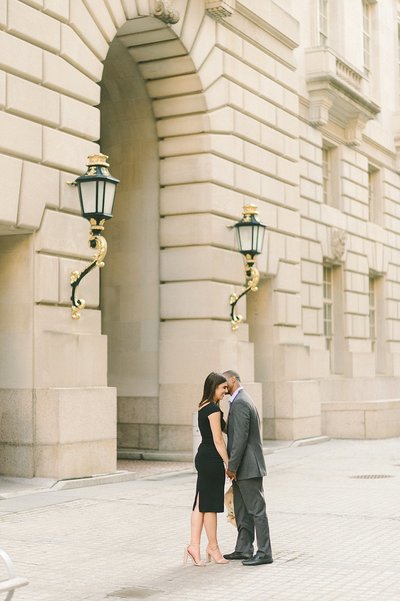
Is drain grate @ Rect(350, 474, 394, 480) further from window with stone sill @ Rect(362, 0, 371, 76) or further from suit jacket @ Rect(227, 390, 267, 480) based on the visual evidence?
window with stone sill @ Rect(362, 0, 371, 76)

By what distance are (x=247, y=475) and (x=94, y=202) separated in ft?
21.2

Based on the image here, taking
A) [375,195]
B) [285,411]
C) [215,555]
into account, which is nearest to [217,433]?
[215,555]

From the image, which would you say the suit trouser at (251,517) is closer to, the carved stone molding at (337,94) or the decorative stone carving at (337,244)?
the carved stone molding at (337,94)

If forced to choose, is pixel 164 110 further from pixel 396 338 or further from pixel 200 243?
pixel 396 338

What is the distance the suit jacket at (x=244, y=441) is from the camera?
9.13 metres

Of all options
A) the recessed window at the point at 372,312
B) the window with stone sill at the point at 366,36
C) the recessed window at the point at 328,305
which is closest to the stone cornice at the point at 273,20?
the recessed window at the point at 328,305

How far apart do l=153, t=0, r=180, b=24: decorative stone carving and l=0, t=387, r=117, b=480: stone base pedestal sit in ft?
22.9

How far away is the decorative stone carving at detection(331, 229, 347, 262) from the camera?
26781mm

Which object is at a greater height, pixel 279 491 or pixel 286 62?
pixel 286 62

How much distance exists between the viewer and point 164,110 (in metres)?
19.4

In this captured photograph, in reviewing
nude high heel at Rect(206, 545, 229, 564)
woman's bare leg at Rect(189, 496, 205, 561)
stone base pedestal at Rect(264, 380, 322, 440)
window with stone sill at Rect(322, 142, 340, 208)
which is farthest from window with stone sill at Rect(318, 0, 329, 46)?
nude high heel at Rect(206, 545, 229, 564)

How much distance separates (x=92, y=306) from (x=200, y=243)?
3.87 metres

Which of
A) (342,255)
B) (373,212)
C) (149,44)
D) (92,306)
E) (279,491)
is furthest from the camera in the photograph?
(373,212)

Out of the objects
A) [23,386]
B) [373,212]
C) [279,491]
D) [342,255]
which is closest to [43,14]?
[23,386]
